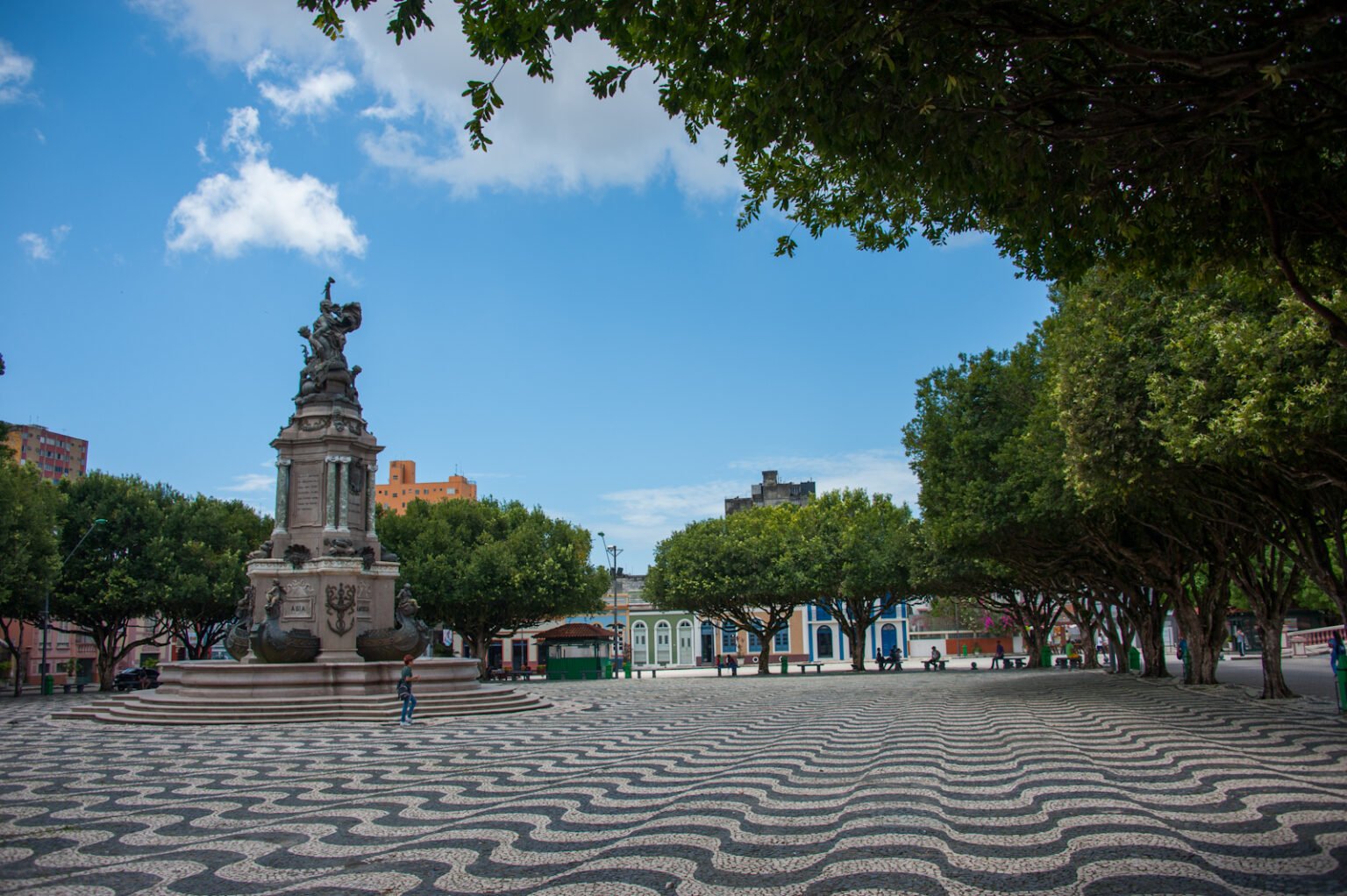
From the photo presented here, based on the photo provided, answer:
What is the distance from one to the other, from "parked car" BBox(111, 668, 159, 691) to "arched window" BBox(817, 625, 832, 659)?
185 ft

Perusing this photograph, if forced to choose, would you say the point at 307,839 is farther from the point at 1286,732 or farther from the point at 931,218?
the point at 1286,732

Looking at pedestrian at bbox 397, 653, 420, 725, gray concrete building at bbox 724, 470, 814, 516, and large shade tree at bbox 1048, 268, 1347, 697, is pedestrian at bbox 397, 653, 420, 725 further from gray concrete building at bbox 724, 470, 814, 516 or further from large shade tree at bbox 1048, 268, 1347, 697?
gray concrete building at bbox 724, 470, 814, 516

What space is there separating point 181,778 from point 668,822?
24.1 feet

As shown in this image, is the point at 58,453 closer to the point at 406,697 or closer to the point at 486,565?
the point at 486,565

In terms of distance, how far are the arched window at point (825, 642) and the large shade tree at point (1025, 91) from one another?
79792mm

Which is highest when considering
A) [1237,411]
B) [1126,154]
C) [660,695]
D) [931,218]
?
[931,218]

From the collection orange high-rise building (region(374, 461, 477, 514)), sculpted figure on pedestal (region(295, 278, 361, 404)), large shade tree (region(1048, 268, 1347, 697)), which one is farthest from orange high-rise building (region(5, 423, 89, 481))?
large shade tree (region(1048, 268, 1347, 697))

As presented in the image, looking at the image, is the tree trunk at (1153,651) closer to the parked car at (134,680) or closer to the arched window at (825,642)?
the parked car at (134,680)

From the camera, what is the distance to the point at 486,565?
45812 millimetres

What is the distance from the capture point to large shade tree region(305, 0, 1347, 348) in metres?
6.59

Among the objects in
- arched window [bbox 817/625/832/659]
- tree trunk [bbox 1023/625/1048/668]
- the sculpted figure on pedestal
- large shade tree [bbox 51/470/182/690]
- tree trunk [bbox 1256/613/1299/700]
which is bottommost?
arched window [bbox 817/625/832/659]

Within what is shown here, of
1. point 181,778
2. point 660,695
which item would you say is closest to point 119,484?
point 660,695

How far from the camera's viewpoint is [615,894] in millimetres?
6066

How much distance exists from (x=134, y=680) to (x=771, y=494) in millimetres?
95609
